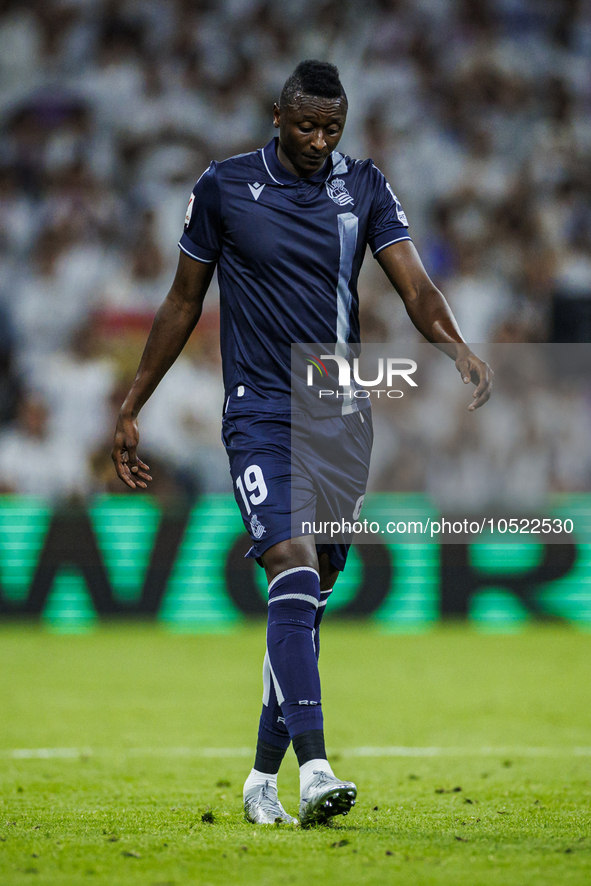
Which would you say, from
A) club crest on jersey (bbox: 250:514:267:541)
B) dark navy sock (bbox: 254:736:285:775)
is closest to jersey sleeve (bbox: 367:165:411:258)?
club crest on jersey (bbox: 250:514:267:541)

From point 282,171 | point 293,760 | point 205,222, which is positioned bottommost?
point 293,760

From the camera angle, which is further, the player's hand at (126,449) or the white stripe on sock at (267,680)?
the player's hand at (126,449)

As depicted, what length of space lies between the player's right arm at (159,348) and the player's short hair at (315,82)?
0.58 m

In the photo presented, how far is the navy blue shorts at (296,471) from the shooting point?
3.19 metres

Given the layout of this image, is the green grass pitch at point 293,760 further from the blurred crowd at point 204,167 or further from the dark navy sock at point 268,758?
the blurred crowd at point 204,167

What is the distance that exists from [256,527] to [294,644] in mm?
349

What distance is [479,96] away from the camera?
12320mm

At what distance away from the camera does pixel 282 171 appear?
3.43 metres

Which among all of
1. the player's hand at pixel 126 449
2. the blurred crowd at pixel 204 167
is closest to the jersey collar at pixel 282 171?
the player's hand at pixel 126 449

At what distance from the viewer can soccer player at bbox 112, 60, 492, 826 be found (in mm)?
3193

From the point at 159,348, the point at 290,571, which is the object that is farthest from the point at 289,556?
the point at 159,348

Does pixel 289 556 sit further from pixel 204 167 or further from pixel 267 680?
pixel 204 167

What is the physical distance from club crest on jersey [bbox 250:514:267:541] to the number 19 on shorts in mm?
33

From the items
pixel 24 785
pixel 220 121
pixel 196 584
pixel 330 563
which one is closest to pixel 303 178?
pixel 330 563
